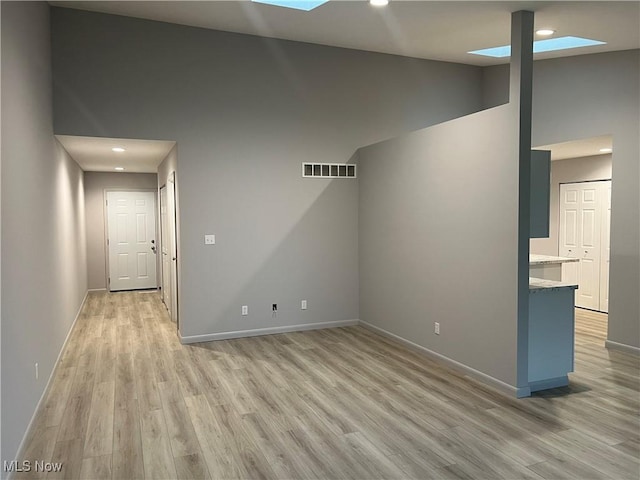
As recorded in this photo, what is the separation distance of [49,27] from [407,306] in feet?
14.9

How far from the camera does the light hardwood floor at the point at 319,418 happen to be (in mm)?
2766

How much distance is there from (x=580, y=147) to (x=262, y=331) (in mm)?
4598

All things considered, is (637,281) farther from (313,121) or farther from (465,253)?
(313,121)

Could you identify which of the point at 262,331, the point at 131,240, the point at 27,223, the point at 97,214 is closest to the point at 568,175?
the point at 262,331

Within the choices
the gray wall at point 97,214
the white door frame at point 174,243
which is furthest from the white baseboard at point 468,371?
the gray wall at point 97,214

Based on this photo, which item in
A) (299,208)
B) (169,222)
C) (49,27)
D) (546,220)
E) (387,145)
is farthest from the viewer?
(169,222)

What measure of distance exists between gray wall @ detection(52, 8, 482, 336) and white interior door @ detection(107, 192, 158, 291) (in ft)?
14.5

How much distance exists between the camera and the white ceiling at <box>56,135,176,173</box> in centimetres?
523

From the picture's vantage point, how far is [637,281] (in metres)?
4.95

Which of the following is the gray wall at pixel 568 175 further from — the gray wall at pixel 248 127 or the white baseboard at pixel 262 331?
the white baseboard at pixel 262 331

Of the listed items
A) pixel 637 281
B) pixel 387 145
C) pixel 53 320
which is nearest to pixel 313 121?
pixel 387 145

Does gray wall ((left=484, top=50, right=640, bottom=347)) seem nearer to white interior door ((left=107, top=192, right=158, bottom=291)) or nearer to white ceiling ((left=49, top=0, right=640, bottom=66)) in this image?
white ceiling ((left=49, top=0, right=640, bottom=66))

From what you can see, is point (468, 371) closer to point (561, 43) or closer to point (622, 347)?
point (622, 347)

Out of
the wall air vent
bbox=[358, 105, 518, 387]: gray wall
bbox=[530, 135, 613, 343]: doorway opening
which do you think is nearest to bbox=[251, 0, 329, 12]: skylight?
bbox=[358, 105, 518, 387]: gray wall
